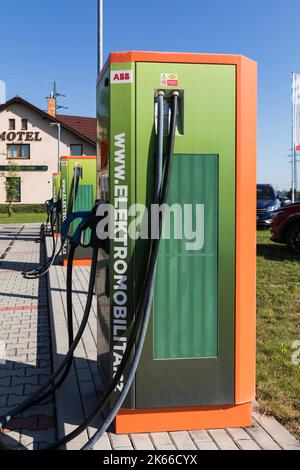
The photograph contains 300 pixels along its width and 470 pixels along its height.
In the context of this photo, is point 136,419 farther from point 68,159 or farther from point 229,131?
point 68,159

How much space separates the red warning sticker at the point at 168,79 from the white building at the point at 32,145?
4331 centimetres

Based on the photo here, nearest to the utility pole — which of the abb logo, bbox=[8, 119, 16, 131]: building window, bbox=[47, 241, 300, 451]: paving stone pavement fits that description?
bbox=[47, 241, 300, 451]: paving stone pavement

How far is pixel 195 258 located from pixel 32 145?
149 ft

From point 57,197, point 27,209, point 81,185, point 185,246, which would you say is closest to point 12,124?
point 27,209

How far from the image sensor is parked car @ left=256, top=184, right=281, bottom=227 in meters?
18.8

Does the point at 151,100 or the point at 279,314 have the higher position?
the point at 151,100

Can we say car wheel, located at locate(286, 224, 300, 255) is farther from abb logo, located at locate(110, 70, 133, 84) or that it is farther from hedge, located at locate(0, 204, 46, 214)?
hedge, located at locate(0, 204, 46, 214)

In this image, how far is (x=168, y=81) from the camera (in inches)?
128

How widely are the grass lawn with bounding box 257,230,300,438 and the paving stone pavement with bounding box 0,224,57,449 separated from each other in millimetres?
1586

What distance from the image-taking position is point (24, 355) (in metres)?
5.40

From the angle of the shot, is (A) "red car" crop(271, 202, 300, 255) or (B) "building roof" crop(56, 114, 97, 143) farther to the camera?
(B) "building roof" crop(56, 114, 97, 143)
